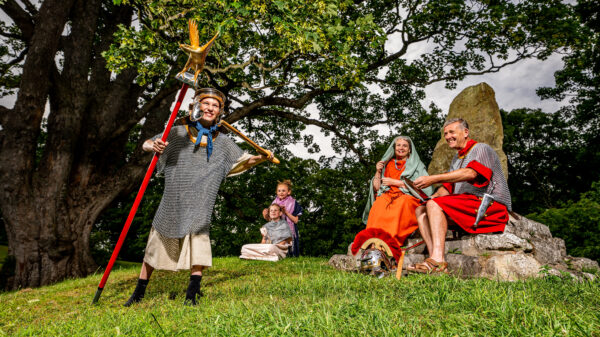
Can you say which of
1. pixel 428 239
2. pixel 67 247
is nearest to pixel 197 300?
pixel 428 239

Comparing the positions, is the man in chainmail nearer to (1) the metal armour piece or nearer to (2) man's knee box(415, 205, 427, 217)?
(1) the metal armour piece

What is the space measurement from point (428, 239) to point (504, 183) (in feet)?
4.33

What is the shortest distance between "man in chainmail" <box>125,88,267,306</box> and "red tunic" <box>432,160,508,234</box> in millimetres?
2912

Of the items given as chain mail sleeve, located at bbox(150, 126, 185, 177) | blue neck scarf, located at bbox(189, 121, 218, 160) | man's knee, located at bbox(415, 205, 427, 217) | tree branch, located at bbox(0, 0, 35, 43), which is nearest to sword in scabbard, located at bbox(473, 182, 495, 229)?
man's knee, located at bbox(415, 205, 427, 217)

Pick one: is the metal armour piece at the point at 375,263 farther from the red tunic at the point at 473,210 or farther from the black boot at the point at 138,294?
the black boot at the point at 138,294

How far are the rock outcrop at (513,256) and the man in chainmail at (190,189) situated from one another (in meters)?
2.83

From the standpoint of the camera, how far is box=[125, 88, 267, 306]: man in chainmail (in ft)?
13.3

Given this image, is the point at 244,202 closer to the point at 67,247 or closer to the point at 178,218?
the point at 67,247

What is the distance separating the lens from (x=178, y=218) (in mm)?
4094

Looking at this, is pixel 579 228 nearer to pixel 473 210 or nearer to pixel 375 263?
pixel 473 210

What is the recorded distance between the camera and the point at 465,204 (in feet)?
15.3

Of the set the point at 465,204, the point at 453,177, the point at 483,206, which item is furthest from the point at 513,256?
the point at 453,177

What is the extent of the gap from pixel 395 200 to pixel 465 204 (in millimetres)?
1210

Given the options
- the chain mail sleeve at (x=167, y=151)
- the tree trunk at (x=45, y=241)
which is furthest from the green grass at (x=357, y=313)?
the tree trunk at (x=45, y=241)
